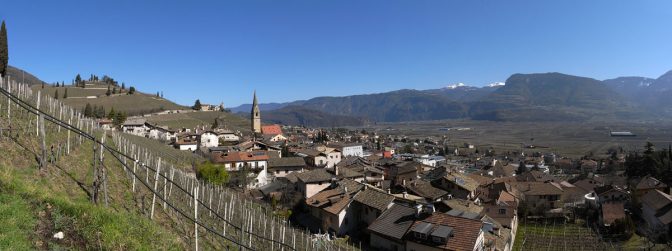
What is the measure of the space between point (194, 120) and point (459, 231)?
105297 millimetres

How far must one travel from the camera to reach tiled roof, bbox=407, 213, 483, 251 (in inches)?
883

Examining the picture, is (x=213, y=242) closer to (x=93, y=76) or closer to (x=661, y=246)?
(x=661, y=246)

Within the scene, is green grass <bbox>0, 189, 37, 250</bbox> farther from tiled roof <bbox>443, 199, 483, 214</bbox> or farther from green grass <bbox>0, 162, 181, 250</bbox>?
tiled roof <bbox>443, 199, 483, 214</bbox>

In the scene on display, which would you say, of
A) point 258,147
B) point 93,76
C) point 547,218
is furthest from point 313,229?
point 93,76

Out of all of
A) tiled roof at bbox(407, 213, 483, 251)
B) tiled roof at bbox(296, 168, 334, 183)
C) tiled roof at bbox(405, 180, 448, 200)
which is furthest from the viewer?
tiled roof at bbox(296, 168, 334, 183)

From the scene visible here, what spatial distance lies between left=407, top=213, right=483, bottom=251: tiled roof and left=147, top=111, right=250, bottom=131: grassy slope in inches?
3265

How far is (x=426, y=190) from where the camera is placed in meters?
42.0

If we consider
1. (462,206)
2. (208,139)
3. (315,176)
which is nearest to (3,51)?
(208,139)

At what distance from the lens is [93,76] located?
187 m

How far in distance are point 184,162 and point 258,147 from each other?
87.1 feet

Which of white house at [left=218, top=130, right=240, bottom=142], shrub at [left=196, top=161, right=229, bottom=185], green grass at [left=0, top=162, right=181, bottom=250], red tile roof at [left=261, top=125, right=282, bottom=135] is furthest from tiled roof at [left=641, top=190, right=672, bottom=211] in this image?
red tile roof at [left=261, top=125, right=282, bottom=135]

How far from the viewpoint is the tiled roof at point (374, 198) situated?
101 feet

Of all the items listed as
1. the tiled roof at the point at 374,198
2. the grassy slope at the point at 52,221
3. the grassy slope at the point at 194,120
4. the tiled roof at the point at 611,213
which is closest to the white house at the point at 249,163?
the tiled roof at the point at 374,198

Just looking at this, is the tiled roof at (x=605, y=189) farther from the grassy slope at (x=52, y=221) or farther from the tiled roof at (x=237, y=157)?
the grassy slope at (x=52, y=221)
